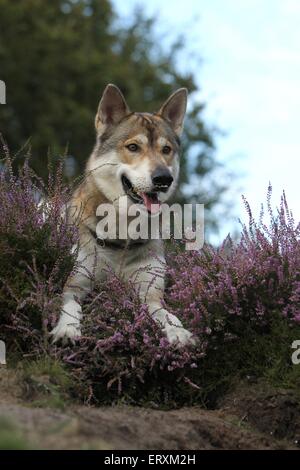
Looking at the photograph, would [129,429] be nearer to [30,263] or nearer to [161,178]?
[30,263]

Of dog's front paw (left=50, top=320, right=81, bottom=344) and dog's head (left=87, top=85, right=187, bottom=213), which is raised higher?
dog's head (left=87, top=85, right=187, bottom=213)

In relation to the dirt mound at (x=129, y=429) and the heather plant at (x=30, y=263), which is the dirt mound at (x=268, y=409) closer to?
the dirt mound at (x=129, y=429)

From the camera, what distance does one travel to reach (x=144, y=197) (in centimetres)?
804

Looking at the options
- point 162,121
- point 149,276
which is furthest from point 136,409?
point 162,121

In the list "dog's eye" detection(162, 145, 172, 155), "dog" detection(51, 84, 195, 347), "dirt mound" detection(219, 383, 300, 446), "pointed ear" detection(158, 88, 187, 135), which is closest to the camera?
"dirt mound" detection(219, 383, 300, 446)

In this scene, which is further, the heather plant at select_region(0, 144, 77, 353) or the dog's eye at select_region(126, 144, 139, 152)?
the dog's eye at select_region(126, 144, 139, 152)

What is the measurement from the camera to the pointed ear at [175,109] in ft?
29.7

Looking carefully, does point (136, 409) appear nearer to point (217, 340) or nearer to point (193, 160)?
point (217, 340)

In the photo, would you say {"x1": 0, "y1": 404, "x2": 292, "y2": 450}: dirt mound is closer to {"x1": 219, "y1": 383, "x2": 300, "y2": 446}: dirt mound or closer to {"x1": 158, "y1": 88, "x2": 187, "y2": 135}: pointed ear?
{"x1": 219, "y1": 383, "x2": 300, "y2": 446}: dirt mound

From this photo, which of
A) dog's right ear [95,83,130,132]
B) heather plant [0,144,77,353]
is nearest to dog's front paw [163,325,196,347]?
heather plant [0,144,77,353]

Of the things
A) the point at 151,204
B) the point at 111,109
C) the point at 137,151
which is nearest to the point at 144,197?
the point at 151,204

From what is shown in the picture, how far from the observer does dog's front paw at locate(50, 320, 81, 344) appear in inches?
256

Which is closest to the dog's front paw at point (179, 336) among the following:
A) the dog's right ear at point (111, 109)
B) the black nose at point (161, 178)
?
the black nose at point (161, 178)

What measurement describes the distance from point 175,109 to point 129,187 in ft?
4.36
